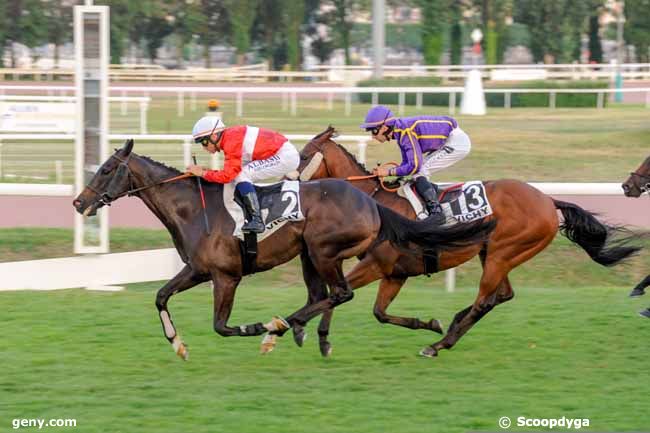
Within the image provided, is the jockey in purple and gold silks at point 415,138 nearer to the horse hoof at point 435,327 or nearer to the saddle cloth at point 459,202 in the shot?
the saddle cloth at point 459,202

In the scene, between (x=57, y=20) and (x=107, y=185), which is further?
(x=57, y=20)

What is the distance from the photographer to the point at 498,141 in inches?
671

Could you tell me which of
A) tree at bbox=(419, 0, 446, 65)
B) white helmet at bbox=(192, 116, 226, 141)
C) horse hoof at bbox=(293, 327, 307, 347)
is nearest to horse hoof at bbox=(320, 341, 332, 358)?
horse hoof at bbox=(293, 327, 307, 347)

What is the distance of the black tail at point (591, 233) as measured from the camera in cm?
715

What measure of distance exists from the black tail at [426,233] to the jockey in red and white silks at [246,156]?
0.67 m

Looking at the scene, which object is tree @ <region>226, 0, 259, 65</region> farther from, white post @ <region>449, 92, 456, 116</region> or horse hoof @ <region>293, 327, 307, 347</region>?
horse hoof @ <region>293, 327, 307, 347</region>

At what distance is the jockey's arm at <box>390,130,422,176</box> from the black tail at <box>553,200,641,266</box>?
941 millimetres

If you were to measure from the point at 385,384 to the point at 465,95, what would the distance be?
615 inches

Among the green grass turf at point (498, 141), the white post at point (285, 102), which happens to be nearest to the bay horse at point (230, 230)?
the green grass turf at point (498, 141)

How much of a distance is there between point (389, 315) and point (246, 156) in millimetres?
1211

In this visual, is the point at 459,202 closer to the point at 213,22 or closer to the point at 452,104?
the point at 452,104

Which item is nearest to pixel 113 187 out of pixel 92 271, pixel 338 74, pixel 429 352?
pixel 429 352

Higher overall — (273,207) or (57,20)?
(57,20)

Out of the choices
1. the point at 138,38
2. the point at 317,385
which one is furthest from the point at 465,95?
the point at 138,38
